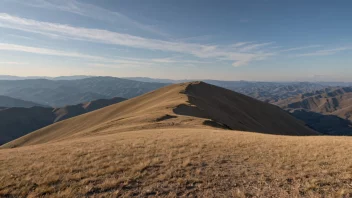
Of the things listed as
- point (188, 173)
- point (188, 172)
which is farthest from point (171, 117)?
point (188, 173)

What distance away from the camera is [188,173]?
1204 centimetres

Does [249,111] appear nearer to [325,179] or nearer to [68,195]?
[325,179]

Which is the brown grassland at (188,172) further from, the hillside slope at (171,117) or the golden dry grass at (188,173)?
the hillside slope at (171,117)

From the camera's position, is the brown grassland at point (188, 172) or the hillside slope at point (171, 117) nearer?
the brown grassland at point (188, 172)

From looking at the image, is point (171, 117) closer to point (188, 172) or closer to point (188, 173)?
point (188, 172)

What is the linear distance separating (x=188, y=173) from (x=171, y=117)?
102 ft

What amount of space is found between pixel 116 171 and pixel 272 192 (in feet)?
29.0

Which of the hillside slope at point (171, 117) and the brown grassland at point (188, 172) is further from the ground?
the brown grassland at point (188, 172)

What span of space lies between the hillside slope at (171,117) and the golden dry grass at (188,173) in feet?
66.9

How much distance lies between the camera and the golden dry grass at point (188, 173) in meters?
9.76

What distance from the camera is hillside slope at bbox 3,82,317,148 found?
41.2 metres

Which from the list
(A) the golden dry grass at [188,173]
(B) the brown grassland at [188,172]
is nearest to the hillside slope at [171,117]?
(B) the brown grassland at [188,172]

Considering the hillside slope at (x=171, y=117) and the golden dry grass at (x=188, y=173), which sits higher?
the golden dry grass at (x=188, y=173)

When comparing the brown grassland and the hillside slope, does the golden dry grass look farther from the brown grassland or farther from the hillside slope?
the hillside slope
